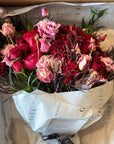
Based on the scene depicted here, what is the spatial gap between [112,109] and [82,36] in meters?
0.41

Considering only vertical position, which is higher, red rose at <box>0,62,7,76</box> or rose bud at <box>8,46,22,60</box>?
rose bud at <box>8,46,22,60</box>

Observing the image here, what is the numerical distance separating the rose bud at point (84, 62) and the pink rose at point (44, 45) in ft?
0.36

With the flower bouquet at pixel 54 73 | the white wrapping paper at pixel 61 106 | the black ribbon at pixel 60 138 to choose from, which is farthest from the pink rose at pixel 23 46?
the black ribbon at pixel 60 138

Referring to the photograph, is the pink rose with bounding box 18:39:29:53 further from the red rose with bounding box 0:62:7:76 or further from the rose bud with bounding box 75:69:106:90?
the rose bud with bounding box 75:69:106:90

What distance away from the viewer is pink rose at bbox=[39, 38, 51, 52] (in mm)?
511

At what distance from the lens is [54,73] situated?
19.8 inches

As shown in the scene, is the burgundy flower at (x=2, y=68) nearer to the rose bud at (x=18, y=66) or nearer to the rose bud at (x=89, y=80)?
the rose bud at (x=18, y=66)

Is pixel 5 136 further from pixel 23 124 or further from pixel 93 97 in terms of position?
pixel 93 97

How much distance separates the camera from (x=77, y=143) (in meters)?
0.72

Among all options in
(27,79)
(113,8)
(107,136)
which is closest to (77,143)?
(107,136)

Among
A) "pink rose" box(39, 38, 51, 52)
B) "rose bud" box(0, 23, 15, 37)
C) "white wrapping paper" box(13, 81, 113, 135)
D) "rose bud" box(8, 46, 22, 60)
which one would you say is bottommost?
"white wrapping paper" box(13, 81, 113, 135)

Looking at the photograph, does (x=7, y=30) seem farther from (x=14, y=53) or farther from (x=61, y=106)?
(x=61, y=106)

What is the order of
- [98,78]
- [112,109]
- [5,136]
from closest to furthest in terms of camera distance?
[98,78], [5,136], [112,109]

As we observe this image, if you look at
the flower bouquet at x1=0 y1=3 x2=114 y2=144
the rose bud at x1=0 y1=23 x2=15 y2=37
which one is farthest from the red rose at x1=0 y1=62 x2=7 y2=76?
the rose bud at x1=0 y1=23 x2=15 y2=37
